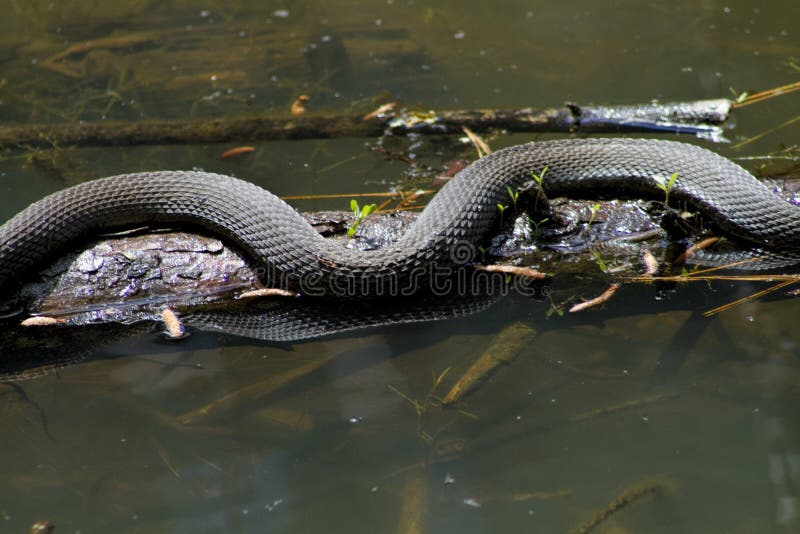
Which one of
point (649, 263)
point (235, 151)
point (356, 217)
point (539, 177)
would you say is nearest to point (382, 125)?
point (235, 151)

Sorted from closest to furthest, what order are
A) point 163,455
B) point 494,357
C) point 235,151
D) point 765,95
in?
point 163,455 → point 494,357 → point 765,95 → point 235,151

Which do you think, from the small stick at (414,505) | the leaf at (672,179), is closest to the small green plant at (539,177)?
the leaf at (672,179)

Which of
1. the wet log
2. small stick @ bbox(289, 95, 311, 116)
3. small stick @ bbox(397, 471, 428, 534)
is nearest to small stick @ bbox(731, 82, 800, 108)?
the wet log

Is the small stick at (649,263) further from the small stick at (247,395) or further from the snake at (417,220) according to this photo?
the small stick at (247,395)

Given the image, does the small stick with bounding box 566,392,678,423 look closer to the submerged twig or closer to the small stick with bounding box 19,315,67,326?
the submerged twig

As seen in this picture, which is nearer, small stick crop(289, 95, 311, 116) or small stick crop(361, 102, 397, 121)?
small stick crop(361, 102, 397, 121)

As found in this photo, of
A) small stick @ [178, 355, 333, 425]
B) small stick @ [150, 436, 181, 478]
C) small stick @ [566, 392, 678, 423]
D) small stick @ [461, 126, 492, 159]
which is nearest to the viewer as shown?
small stick @ [150, 436, 181, 478]

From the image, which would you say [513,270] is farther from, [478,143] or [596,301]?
[478,143]

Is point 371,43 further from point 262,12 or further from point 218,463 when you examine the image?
point 218,463
